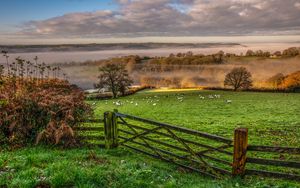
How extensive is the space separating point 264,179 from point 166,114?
75.4 ft

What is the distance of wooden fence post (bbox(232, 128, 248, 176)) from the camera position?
10775mm

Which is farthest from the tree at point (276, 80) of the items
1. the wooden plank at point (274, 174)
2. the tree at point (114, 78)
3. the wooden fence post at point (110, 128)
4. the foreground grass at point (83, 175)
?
the wooden plank at point (274, 174)

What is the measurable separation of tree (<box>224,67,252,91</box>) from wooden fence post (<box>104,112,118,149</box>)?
66.7 meters

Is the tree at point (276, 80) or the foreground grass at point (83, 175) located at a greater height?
the foreground grass at point (83, 175)

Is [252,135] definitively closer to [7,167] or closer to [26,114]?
[26,114]

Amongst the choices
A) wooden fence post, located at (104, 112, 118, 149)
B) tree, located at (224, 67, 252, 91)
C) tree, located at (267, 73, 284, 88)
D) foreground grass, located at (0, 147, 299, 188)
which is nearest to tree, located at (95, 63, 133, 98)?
tree, located at (224, 67, 252, 91)

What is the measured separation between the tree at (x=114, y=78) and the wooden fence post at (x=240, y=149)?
59407mm

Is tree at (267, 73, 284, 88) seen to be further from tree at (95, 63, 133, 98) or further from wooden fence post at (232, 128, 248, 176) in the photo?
wooden fence post at (232, 128, 248, 176)

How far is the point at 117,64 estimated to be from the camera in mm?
75125

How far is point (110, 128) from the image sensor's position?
15.4 m

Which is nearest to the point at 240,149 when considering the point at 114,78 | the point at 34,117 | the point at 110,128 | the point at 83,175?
the point at 83,175

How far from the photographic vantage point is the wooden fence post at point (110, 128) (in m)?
15.4

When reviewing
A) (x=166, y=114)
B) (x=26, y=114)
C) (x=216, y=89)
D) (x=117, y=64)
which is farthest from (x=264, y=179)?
(x=117, y=64)

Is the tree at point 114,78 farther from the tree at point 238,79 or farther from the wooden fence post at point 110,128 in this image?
the wooden fence post at point 110,128
